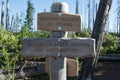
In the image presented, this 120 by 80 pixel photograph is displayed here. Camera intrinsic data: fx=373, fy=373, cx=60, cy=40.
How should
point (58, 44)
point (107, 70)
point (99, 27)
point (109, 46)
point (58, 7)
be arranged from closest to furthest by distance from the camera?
1. point (58, 44)
2. point (58, 7)
3. point (99, 27)
4. point (107, 70)
5. point (109, 46)

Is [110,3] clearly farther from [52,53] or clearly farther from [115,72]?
[52,53]

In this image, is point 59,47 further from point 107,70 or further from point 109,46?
point 109,46

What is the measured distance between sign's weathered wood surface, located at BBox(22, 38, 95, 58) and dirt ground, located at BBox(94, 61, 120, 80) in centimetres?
759

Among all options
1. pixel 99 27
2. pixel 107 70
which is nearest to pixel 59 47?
pixel 99 27

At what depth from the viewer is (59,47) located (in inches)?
194

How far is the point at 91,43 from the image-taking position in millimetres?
4953

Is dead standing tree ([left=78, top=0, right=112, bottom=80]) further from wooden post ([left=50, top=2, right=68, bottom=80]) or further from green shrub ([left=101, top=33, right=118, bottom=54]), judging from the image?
wooden post ([left=50, top=2, right=68, bottom=80])

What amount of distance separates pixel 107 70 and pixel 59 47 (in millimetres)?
8631

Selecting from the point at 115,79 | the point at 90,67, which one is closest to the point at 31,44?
the point at 90,67

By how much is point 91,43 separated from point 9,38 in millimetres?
10687

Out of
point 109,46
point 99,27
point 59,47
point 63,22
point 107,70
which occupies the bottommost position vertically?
point 107,70

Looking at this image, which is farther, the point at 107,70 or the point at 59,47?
the point at 107,70

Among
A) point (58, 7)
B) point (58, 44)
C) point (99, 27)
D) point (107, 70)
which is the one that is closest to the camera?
point (58, 44)

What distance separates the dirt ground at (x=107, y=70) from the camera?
1248cm
